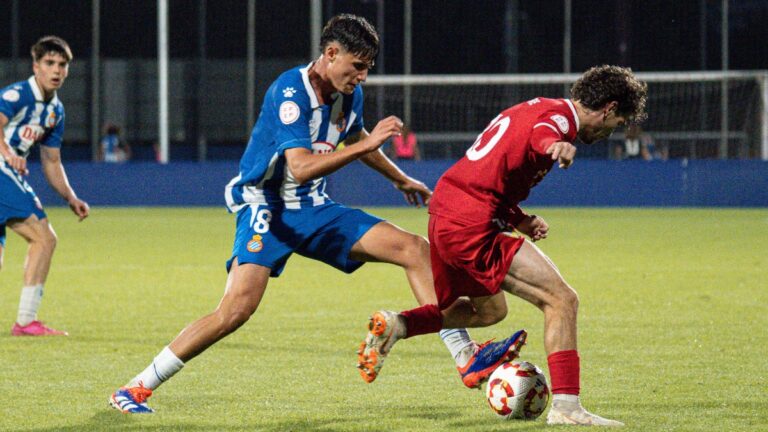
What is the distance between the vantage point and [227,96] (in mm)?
36719

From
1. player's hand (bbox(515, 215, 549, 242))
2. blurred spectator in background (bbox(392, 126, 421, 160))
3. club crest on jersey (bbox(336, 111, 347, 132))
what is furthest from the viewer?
blurred spectator in background (bbox(392, 126, 421, 160))

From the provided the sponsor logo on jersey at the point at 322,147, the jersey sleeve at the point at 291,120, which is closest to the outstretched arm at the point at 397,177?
the sponsor logo on jersey at the point at 322,147

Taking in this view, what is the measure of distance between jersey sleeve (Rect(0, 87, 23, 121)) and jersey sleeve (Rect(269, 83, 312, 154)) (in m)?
3.69

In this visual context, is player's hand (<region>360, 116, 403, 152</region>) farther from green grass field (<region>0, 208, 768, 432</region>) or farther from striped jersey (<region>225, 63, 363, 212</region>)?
green grass field (<region>0, 208, 768, 432</region>)

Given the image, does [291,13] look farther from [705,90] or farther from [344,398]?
[344,398]

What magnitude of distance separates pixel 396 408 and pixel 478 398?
0.55m

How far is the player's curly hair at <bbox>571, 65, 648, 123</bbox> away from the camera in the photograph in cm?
588

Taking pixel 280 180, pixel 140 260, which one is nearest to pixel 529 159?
pixel 280 180

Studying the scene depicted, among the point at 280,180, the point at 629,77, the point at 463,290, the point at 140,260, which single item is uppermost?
the point at 629,77

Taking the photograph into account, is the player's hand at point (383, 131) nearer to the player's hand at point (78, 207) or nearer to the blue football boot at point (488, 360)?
the blue football boot at point (488, 360)

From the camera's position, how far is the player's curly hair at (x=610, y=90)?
5.88 m

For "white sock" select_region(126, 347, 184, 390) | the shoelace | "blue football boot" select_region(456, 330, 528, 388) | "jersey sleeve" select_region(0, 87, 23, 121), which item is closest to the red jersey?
"blue football boot" select_region(456, 330, 528, 388)

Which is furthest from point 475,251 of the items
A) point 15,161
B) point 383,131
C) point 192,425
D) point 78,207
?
point 78,207

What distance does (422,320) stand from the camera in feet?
21.0
